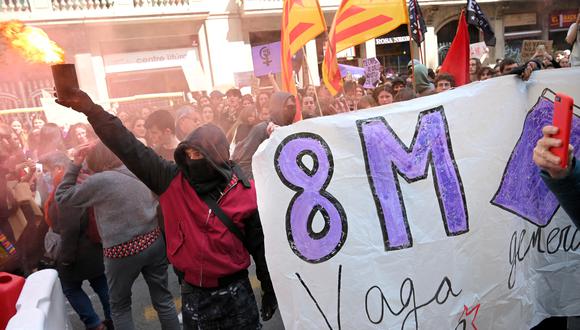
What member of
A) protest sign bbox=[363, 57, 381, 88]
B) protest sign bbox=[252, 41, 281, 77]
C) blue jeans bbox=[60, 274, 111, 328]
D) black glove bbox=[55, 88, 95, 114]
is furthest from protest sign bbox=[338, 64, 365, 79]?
black glove bbox=[55, 88, 95, 114]

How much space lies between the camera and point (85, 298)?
3.53 meters

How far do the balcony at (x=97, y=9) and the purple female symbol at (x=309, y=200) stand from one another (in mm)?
11772

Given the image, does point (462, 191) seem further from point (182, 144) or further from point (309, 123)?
point (182, 144)

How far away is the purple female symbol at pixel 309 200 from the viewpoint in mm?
2021

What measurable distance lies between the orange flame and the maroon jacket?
0.71 m

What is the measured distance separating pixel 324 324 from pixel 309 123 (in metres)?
0.92

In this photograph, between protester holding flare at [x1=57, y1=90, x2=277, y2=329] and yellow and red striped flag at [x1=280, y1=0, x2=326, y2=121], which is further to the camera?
yellow and red striped flag at [x1=280, y1=0, x2=326, y2=121]

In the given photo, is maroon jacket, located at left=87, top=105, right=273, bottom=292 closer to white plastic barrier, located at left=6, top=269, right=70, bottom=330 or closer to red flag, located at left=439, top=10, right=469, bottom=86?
white plastic barrier, located at left=6, top=269, right=70, bottom=330

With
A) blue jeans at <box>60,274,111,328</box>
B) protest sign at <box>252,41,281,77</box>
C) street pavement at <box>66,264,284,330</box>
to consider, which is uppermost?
protest sign at <box>252,41,281,77</box>

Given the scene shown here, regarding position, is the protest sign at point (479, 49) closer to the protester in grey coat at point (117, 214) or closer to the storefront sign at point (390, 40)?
the protester in grey coat at point (117, 214)

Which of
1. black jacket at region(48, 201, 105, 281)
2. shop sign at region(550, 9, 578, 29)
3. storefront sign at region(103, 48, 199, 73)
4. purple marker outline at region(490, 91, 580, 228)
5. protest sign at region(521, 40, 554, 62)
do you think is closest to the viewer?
purple marker outline at region(490, 91, 580, 228)

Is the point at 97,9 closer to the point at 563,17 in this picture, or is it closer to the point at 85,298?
the point at 85,298

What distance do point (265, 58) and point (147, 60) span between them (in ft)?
23.9

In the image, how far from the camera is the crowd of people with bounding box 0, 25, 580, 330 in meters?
2.18
